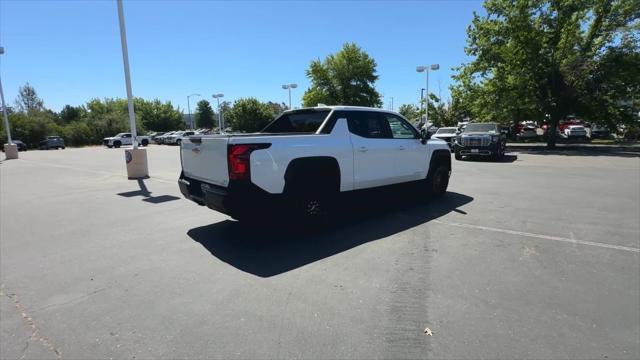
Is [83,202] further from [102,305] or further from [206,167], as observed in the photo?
[102,305]

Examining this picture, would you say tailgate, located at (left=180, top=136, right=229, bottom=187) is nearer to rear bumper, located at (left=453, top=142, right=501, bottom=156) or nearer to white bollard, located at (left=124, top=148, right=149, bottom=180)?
white bollard, located at (left=124, top=148, right=149, bottom=180)

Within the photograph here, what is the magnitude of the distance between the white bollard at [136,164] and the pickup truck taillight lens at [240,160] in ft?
30.8

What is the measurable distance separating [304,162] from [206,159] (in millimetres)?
1381

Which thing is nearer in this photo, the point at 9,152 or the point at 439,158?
the point at 439,158

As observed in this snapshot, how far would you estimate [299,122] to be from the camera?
677cm

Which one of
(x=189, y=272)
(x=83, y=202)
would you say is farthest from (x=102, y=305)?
(x=83, y=202)

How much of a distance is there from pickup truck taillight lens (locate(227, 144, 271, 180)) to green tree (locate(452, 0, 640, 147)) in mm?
24418

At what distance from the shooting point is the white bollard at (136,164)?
12766 millimetres

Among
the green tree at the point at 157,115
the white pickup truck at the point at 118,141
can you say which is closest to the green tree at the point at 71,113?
the green tree at the point at 157,115

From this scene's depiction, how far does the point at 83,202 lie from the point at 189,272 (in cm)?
592

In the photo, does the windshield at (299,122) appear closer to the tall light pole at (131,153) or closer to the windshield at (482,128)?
the tall light pole at (131,153)

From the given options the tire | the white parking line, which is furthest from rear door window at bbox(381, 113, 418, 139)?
the white parking line

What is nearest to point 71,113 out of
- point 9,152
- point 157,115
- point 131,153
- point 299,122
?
point 157,115

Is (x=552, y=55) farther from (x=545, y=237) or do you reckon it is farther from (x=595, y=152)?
(x=545, y=237)
